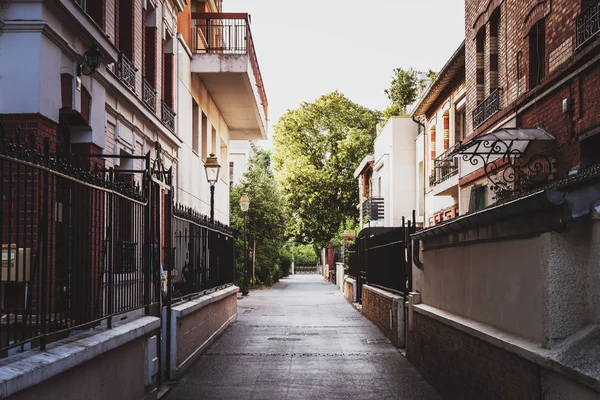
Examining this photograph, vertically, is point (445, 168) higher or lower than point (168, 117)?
lower

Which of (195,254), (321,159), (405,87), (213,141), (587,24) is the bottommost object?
(195,254)

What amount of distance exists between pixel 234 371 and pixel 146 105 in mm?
7398

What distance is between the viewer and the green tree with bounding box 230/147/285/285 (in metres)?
39.9

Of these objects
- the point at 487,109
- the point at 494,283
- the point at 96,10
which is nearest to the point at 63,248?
the point at 494,283

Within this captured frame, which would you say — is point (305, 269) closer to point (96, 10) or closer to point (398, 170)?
point (398, 170)

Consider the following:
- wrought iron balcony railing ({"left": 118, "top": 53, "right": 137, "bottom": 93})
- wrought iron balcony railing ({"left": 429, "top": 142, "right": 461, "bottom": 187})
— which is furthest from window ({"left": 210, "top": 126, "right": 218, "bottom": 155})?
wrought iron balcony railing ({"left": 118, "top": 53, "right": 137, "bottom": 93})

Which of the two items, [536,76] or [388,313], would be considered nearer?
[388,313]

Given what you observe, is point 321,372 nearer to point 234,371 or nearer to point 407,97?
point 234,371

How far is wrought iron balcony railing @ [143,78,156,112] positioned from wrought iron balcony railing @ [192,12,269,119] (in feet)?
18.6

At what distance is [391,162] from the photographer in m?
38.5

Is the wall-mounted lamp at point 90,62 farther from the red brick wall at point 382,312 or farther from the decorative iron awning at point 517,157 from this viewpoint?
the decorative iron awning at point 517,157

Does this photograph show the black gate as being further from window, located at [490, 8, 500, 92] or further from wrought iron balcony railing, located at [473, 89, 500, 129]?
window, located at [490, 8, 500, 92]

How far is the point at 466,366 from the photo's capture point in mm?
7703

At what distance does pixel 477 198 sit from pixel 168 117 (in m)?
8.56
